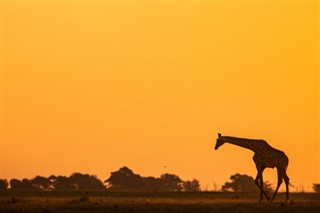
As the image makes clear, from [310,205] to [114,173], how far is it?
96368 mm

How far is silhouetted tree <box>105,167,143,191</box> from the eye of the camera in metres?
145

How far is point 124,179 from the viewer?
148 m

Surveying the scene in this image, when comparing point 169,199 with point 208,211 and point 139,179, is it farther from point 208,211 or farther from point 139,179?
point 139,179

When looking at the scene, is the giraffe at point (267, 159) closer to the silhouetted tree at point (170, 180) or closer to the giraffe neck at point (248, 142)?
the giraffe neck at point (248, 142)

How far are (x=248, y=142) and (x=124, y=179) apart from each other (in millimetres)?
85393

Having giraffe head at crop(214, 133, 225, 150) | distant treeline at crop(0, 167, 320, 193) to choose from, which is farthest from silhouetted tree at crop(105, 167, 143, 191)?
giraffe head at crop(214, 133, 225, 150)

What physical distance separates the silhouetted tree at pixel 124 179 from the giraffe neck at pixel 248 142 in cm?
7939

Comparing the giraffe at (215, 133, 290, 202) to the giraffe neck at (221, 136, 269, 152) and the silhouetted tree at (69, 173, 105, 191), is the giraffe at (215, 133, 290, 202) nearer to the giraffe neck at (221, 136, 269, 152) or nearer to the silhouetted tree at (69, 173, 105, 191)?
the giraffe neck at (221, 136, 269, 152)

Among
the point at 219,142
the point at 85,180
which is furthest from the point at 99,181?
the point at 219,142

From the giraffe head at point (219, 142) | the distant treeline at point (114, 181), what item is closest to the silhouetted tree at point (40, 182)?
the distant treeline at point (114, 181)

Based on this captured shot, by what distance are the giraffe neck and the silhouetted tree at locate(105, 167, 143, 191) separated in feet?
260

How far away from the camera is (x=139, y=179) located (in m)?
147

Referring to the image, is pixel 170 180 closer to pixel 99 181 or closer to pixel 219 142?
pixel 99 181

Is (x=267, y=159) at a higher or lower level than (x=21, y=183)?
lower
